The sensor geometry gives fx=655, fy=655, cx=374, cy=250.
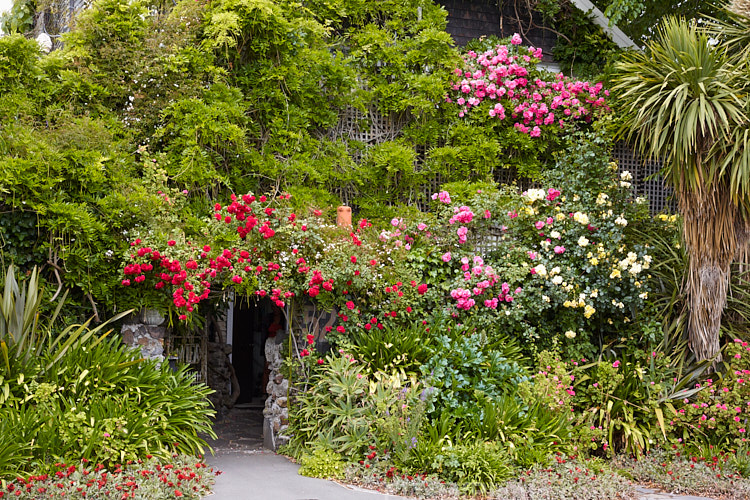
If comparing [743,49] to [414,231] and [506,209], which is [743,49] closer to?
[506,209]

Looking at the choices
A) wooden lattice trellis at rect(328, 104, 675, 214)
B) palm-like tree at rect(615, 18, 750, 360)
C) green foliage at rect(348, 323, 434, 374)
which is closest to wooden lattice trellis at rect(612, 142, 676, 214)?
wooden lattice trellis at rect(328, 104, 675, 214)

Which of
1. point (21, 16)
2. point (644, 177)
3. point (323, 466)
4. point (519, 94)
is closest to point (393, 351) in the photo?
point (323, 466)

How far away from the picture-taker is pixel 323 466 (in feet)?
18.6

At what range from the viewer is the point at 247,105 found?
7887 mm

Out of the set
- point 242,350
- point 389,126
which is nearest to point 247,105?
point 389,126

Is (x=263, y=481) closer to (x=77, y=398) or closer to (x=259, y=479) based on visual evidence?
(x=259, y=479)

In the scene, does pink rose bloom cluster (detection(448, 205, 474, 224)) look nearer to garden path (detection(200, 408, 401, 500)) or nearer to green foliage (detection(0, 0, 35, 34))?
garden path (detection(200, 408, 401, 500))

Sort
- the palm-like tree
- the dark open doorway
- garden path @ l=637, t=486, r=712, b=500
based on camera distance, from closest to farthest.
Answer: garden path @ l=637, t=486, r=712, b=500 → the palm-like tree → the dark open doorway

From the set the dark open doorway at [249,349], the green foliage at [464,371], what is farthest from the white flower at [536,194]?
the dark open doorway at [249,349]

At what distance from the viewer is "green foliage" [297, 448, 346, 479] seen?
565 cm

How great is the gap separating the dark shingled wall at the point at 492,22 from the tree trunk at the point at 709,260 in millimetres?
3821

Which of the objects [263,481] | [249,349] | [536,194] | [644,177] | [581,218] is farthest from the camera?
[249,349]

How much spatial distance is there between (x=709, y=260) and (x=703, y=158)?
3.65 ft

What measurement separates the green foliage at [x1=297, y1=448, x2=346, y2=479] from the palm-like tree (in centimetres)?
419
